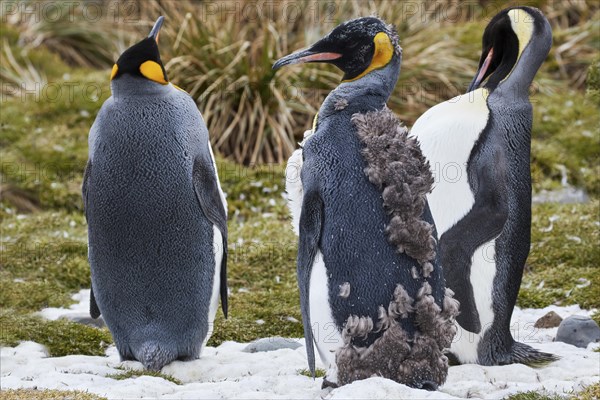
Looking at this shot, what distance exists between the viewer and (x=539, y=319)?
6.26 meters

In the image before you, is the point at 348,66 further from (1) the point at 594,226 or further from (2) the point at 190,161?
(1) the point at 594,226

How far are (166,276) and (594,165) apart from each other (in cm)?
589

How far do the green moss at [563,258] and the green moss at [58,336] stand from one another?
2687 mm

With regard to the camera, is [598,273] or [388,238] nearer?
[388,238]

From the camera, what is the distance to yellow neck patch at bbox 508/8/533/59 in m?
5.56

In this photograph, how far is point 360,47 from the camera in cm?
447

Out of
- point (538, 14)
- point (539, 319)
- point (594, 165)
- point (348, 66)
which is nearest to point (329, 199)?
point (348, 66)

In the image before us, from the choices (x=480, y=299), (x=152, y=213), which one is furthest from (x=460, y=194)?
(x=152, y=213)

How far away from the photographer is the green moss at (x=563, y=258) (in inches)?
A: 266

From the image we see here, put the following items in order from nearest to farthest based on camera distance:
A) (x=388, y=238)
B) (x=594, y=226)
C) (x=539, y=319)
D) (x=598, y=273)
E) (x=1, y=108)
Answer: (x=388, y=238)
(x=539, y=319)
(x=598, y=273)
(x=594, y=226)
(x=1, y=108)

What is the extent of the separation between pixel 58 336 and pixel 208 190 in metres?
1.43

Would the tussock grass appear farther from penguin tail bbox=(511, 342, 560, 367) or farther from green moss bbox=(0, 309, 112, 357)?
penguin tail bbox=(511, 342, 560, 367)

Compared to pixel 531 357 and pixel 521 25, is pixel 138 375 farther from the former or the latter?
pixel 521 25

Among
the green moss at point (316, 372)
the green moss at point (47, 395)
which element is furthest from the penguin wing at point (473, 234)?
the green moss at point (47, 395)
